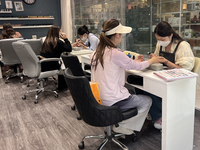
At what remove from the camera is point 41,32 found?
679 centimetres

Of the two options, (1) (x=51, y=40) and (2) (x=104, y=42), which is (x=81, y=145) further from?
(1) (x=51, y=40)

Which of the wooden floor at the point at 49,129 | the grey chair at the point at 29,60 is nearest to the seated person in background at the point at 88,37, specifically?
the grey chair at the point at 29,60

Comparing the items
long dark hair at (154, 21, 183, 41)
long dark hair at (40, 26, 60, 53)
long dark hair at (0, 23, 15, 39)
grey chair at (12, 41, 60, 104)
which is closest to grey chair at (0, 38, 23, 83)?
long dark hair at (0, 23, 15, 39)

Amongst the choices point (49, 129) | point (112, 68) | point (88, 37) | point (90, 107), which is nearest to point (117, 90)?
point (112, 68)

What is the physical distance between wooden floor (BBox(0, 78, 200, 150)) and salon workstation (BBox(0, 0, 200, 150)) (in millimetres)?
10

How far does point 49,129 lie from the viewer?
247 centimetres

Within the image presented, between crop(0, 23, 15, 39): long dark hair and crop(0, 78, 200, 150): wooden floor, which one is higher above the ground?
crop(0, 23, 15, 39): long dark hair

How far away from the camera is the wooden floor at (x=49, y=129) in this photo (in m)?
2.10

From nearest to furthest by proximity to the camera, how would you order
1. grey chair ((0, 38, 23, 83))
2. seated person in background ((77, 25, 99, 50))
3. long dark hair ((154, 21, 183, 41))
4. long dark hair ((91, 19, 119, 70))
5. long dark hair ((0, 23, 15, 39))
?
long dark hair ((91, 19, 119, 70)) < long dark hair ((154, 21, 183, 41)) < seated person in background ((77, 25, 99, 50)) < grey chair ((0, 38, 23, 83)) < long dark hair ((0, 23, 15, 39))

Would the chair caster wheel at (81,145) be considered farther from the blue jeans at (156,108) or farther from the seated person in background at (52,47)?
the seated person in background at (52,47)

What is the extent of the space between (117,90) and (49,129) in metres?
1.18

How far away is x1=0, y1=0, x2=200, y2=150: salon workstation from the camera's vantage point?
5.49 ft

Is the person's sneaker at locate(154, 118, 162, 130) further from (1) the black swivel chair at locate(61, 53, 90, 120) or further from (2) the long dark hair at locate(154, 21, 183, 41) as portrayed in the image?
(1) the black swivel chair at locate(61, 53, 90, 120)

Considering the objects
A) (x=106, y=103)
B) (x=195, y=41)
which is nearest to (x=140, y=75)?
(x=106, y=103)
